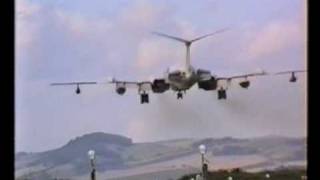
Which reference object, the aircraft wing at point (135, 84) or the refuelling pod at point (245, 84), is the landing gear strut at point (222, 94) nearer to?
the refuelling pod at point (245, 84)

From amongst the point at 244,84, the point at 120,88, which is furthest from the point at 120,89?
the point at 244,84

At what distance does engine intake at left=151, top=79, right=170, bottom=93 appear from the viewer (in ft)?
3.05

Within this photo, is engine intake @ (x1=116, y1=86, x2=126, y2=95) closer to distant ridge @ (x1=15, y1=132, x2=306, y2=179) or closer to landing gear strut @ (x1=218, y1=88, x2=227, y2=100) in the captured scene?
distant ridge @ (x1=15, y1=132, x2=306, y2=179)

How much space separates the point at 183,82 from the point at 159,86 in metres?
0.05

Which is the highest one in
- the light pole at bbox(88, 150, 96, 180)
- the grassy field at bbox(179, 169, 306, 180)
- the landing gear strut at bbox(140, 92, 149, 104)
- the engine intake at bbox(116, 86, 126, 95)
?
the engine intake at bbox(116, 86, 126, 95)

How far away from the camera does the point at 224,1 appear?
2.94ft

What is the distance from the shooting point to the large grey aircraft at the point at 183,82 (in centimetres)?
92

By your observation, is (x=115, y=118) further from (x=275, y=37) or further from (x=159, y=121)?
(x=275, y=37)

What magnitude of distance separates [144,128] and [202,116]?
12 cm

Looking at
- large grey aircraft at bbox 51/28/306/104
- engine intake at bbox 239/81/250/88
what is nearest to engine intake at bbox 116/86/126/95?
large grey aircraft at bbox 51/28/306/104

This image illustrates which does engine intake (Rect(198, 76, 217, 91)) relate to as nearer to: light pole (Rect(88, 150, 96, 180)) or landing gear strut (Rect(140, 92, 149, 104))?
landing gear strut (Rect(140, 92, 149, 104))

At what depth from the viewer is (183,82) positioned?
952 mm

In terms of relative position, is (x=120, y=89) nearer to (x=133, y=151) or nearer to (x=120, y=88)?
(x=120, y=88)

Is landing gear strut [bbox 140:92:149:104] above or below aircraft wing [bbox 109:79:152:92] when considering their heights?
below
